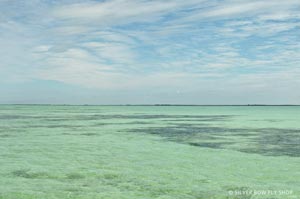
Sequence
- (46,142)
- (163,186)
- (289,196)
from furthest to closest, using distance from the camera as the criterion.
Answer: (46,142)
(163,186)
(289,196)

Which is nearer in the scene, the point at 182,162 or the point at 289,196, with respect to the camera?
the point at 289,196

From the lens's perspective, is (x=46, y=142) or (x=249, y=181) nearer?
(x=249, y=181)

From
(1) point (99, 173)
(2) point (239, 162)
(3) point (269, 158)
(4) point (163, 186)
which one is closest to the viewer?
(4) point (163, 186)

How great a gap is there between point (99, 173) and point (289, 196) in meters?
8.76

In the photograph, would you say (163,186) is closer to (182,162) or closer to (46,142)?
(182,162)

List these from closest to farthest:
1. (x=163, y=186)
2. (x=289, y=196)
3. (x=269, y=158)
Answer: (x=289, y=196) < (x=163, y=186) < (x=269, y=158)

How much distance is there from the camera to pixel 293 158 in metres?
24.3

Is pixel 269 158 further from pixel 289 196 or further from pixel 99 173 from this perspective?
pixel 99 173

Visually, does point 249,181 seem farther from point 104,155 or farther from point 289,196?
point 104,155

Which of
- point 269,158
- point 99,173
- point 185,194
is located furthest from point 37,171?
point 269,158

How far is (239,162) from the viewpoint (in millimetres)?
22891

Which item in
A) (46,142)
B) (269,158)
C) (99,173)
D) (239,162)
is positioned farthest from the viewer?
(46,142)

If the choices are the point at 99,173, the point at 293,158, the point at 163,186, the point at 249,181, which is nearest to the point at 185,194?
the point at 163,186

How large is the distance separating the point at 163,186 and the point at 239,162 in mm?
7574
